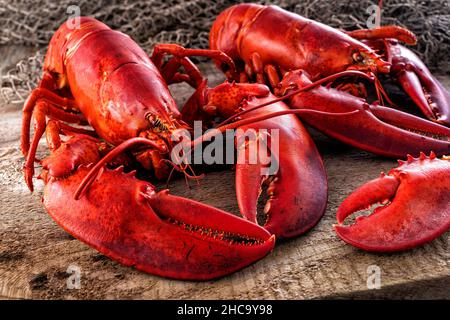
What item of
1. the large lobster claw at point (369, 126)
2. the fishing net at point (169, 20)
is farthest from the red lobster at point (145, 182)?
the fishing net at point (169, 20)

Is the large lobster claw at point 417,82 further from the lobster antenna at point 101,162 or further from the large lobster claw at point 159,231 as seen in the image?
the lobster antenna at point 101,162

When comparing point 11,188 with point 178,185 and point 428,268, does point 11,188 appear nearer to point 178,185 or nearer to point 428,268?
point 178,185

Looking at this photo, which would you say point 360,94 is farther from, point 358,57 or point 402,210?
point 402,210

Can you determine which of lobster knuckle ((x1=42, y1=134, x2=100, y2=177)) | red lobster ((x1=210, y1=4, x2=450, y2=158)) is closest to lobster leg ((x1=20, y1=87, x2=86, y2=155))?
lobster knuckle ((x1=42, y1=134, x2=100, y2=177))

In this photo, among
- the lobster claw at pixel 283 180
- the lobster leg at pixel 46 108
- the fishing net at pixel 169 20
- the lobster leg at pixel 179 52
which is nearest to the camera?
the lobster claw at pixel 283 180

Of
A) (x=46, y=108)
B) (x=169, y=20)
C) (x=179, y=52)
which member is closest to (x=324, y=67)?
(x=179, y=52)

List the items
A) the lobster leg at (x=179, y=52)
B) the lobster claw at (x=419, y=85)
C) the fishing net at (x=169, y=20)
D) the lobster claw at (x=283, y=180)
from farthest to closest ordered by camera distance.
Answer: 1. the fishing net at (x=169, y=20)
2. the lobster leg at (x=179, y=52)
3. the lobster claw at (x=419, y=85)
4. the lobster claw at (x=283, y=180)
